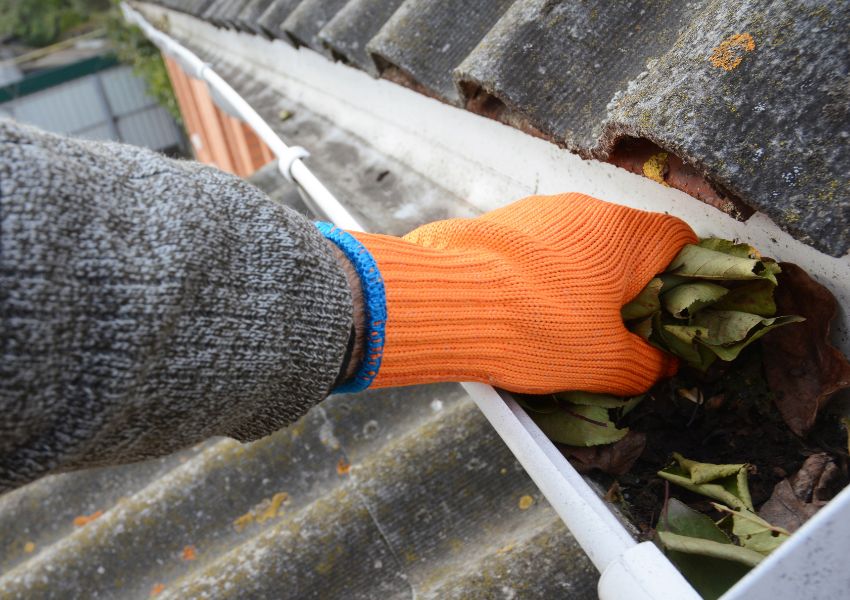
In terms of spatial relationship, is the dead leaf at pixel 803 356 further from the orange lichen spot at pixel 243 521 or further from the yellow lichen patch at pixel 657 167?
the orange lichen spot at pixel 243 521

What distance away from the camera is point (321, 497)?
4.63 ft

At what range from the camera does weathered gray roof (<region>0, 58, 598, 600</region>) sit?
1.19 metres

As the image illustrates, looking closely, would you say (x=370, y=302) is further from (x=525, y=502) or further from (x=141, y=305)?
(x=525, y=502)

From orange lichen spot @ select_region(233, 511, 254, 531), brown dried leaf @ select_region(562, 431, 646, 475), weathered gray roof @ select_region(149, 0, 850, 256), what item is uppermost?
weathered gray roof @ select_region(149, 0, 850, 256)

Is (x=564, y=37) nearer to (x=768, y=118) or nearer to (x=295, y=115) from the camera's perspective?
(x=768, y=118)

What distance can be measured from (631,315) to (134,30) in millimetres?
8768

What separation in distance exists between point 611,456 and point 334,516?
56 cm

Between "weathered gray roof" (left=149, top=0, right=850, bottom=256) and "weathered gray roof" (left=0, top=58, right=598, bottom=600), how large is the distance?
52 centimetres

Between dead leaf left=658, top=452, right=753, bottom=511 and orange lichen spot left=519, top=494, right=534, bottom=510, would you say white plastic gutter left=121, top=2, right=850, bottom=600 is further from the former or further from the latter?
orange lichen spot left=519, top=494, right=534, bottom=510

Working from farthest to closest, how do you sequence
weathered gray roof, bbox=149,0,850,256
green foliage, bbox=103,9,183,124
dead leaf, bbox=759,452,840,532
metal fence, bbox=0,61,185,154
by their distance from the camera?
metal fence, bbox=0,61,185,154
green foliage, bbox=103,9,183,124
dead leaf, bbox=759,452,840,532
weathered gray roof, bbox=149,0,850,256

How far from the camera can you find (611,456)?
1.00 metres

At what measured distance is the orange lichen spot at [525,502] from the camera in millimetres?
1226

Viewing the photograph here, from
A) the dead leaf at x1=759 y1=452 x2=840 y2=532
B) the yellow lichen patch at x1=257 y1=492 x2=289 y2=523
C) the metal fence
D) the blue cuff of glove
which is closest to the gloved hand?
the blue cuff of glove

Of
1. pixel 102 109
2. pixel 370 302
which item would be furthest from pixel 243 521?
pixel 102 109
